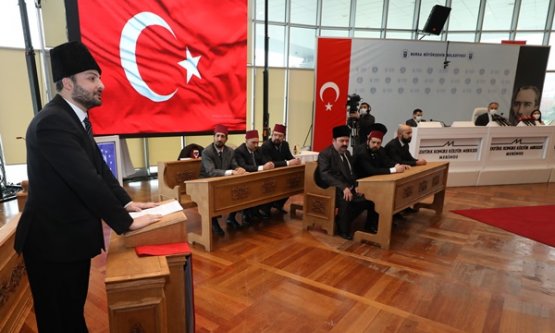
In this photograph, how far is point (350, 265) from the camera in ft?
10.0

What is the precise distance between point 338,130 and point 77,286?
303 cm

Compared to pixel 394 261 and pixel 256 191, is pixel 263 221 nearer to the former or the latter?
pixel 256 191

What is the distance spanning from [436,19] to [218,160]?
20.5ft

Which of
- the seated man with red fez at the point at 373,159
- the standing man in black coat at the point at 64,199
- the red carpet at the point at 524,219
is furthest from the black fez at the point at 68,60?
the red carpet at the point at 524,219

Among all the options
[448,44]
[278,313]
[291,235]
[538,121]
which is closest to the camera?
[278,313]

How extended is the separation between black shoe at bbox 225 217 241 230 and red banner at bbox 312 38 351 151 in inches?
132

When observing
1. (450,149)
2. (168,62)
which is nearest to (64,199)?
(168,62)

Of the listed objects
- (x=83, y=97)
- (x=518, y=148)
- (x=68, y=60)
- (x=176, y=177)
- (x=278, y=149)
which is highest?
(x=68, y=60)

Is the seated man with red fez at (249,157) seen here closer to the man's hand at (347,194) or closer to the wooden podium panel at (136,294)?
the man's hand at (347,194)

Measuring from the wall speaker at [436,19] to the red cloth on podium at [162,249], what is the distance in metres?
7.88

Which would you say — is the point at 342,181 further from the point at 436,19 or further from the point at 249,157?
the point at 436,19

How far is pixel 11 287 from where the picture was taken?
197 centimetres

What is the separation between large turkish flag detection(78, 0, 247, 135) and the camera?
4.88m

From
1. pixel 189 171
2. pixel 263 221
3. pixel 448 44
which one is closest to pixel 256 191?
pixel 263 221
